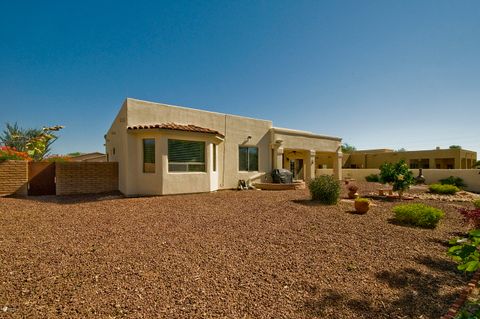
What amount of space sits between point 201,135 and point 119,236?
802cm

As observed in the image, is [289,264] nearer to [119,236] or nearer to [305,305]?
[305,305]

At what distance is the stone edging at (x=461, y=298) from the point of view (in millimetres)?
2893

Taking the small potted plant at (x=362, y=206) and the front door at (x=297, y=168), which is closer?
the small potted plant at (x=362, y=206)

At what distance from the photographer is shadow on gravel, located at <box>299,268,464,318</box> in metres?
2.97

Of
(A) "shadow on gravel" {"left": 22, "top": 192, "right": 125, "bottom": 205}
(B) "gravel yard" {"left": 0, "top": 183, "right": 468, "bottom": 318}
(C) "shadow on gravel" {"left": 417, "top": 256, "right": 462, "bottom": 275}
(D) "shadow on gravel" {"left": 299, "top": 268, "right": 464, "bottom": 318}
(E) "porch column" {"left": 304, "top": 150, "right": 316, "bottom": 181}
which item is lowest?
(C) "shadow on gravel" {"left": 417, "top": 256, "right": 462, "bottom": 275}

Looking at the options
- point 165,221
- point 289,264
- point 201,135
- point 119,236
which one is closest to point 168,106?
point 201,135

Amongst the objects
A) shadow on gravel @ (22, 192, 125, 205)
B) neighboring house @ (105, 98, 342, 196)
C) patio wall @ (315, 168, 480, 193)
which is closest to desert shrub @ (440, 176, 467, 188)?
patio wall @ (315, 168, 480, 193)

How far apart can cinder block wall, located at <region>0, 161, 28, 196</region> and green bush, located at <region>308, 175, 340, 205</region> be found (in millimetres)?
15236

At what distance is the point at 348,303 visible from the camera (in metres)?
3.17

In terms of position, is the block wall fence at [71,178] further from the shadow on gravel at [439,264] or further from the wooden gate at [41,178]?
the shadow on gravel at [439,264]

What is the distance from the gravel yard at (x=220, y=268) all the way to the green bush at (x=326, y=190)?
267 centimetres

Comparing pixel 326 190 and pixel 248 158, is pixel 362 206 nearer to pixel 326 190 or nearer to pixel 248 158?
pixel 326 190

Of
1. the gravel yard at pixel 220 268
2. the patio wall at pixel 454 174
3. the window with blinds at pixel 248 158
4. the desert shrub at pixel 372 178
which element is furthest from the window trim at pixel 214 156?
the desert shrub at pixel 372 178

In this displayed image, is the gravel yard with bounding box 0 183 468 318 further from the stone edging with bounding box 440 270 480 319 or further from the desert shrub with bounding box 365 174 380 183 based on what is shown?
the desert shrub with bounding box 365 174 380 183
